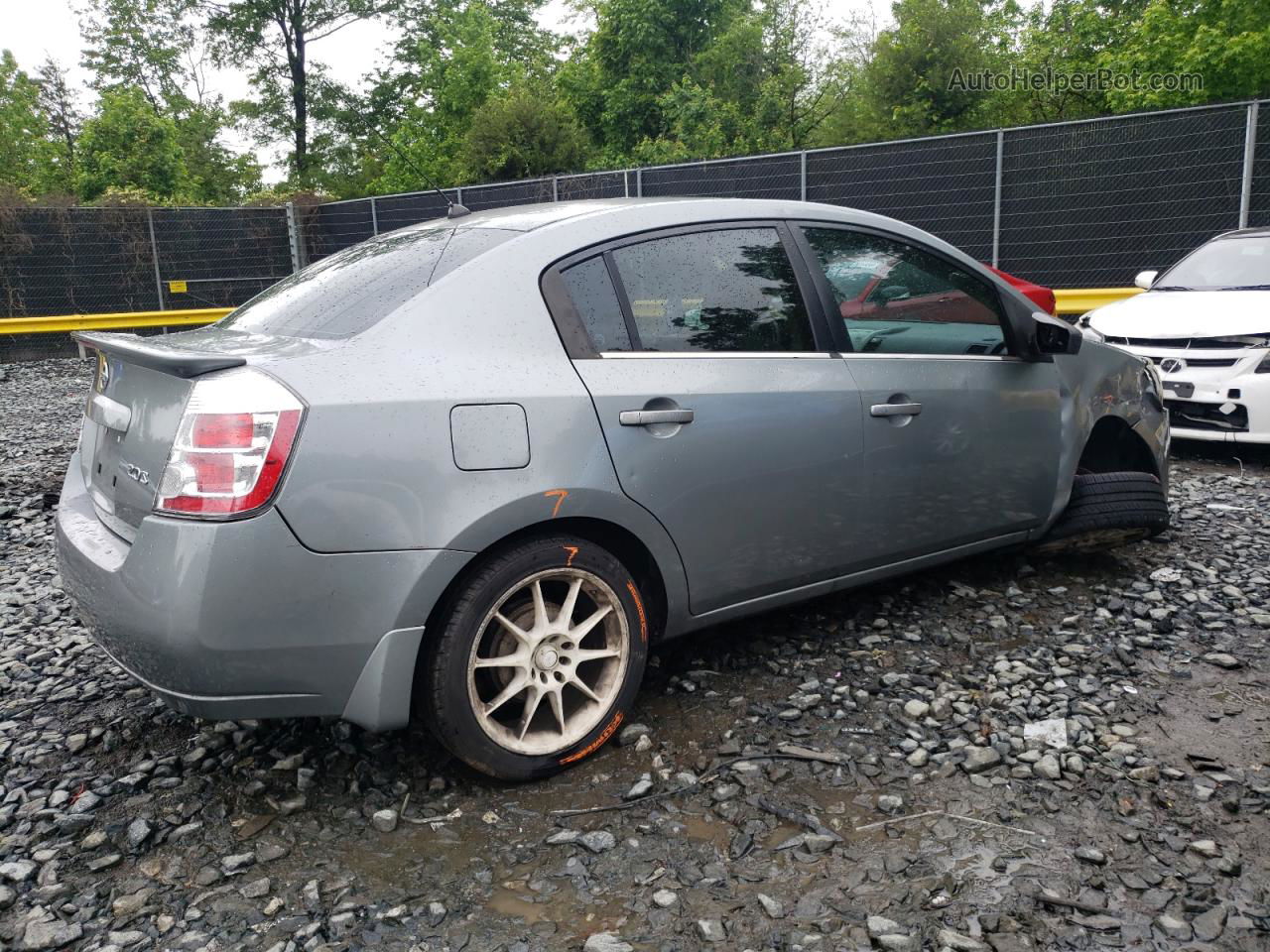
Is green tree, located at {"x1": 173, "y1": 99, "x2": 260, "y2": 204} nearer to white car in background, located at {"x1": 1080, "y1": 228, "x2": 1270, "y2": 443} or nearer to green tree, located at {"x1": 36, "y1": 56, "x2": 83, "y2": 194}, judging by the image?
green tree, located at {"x1": 36, "y1": 56, "x2": 83, "y2": 194}

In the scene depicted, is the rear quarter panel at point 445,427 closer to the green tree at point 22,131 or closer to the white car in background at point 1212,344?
the white car in background at point 1212,344

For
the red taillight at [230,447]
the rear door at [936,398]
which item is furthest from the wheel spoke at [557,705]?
the rear door at [936,398]

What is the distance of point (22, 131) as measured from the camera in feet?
144

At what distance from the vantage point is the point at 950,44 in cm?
2533

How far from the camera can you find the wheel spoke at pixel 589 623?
9.53ft

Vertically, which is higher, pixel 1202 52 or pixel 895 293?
pixel 1202 52

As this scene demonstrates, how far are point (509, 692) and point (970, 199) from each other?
11919 mm

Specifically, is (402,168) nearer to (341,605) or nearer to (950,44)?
(950,44)

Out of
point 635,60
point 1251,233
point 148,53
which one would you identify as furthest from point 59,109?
point 1251,233

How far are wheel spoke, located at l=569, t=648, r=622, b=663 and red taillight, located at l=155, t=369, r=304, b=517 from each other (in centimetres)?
98

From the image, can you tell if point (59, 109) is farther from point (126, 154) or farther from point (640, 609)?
point (640, 609)

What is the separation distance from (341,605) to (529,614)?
564 millimetres

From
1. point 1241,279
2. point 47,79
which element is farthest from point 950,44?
point 47,79

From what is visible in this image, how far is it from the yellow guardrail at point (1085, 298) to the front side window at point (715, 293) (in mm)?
9077
